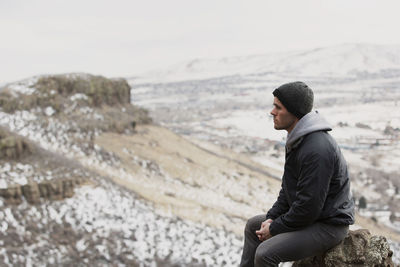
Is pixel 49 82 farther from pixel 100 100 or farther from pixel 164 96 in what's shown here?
pixel 164 96

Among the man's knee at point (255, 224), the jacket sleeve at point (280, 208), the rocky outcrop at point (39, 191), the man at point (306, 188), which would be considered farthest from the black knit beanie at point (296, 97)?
the rocky outcrop at point (39, 191)

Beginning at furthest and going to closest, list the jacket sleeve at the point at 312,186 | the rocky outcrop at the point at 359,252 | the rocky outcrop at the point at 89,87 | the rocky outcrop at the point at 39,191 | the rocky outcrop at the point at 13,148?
the rocky outcrop at the point at 89,87 < the rocky outcrop at the point at 13,148 < the rocky outcrop at the point at 39,191 < the rocky outcrop at the point at 359,252 < the jacket sleeve at the point at 312,186

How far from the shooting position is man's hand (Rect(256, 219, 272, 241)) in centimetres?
376

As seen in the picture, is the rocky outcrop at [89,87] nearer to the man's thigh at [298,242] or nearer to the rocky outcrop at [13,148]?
the rocky outcrop at [13,148]

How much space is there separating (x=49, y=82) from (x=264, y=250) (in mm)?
22718

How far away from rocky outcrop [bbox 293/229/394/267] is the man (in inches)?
10.2

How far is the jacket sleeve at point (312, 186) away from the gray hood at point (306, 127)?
178mm

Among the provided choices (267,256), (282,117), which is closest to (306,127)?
(282,117)

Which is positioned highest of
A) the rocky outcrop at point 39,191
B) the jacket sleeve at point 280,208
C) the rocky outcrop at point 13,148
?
the jacket sleeve at point 280,208

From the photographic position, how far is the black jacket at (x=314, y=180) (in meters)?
3.35

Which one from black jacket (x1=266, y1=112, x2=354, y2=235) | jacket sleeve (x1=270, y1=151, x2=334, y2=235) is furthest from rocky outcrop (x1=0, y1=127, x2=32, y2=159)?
jacket sleeve (x1=270, y1=151, x2=334, y2=235)

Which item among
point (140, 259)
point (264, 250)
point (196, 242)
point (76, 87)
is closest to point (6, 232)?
point (140, 259)

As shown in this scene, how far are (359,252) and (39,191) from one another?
10659mm

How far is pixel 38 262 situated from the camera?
30.7 feet
